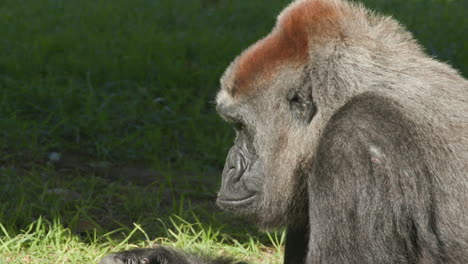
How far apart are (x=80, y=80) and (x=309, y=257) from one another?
14.3 feet

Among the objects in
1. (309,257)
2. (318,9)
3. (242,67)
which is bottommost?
(309,257)

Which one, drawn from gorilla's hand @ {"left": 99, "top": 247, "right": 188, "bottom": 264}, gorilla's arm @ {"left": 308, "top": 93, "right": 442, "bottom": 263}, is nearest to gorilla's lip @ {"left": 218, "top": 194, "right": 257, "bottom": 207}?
gorilla's hand @ {"left": 99, "top": 247, "right": 188, "bottom": 264}

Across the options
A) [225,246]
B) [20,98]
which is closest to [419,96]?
[225,246]

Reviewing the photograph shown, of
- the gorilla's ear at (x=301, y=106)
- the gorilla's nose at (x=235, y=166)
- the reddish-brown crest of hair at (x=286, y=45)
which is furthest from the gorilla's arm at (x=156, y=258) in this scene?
the gorilla's ear at (x=301, y=106)

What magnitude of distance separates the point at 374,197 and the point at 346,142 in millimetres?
224

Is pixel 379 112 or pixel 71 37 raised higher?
pixel 379 112

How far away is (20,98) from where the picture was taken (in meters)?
6.34

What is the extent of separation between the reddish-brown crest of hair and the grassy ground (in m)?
1.12

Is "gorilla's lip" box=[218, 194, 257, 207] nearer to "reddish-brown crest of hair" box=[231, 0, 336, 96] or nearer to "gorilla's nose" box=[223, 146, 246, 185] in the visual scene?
"gorilla's nose" box=[223, 146, 246, 185]

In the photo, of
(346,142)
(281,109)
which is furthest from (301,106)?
(346,142)

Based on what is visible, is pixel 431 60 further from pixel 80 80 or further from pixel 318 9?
pixel 80 80

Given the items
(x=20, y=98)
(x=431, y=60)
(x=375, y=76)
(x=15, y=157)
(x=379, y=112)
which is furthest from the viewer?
(x=20, y=98)

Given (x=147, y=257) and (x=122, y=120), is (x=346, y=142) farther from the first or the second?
(x=122, y=120)

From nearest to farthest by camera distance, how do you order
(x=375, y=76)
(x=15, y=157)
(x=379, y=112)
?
(x=379, y=112) → (x=375, y=76) → (x=15, y=157)
